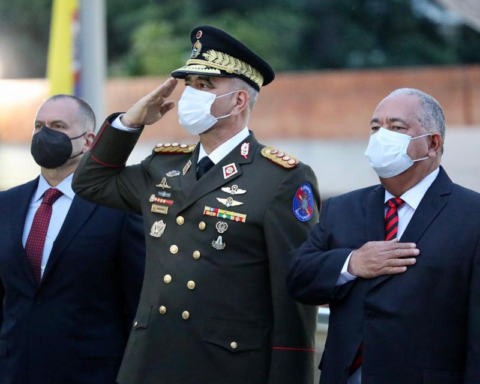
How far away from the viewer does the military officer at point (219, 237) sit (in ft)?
11.1

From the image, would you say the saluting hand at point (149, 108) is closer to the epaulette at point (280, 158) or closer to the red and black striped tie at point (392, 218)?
the epaulette at point (280, 158)

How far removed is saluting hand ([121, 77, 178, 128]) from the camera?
11.9 ft

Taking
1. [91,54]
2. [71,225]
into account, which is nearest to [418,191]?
[71,225]

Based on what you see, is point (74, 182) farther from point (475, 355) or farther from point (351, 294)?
point (475, 355)

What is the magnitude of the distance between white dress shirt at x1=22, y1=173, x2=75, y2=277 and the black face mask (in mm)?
130

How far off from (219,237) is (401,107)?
31.5 inches

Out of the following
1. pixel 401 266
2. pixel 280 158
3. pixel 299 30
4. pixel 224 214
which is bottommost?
pixel 401 266

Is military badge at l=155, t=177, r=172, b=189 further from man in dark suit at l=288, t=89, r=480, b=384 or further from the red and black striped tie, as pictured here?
the red and black striped tie

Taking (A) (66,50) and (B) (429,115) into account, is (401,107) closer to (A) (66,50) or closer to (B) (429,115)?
(B) (429,115)

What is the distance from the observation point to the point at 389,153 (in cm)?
324

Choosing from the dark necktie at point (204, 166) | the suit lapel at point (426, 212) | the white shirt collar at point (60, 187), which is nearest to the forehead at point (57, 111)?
the white shirt collar at point (60, 187)

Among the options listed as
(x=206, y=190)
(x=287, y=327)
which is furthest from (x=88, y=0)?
(x=287, y=327)

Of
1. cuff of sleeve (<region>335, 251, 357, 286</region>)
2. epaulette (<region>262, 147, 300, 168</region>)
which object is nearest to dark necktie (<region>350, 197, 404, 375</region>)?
cuff of sleeve (<region>335, 251, 357, 286</region>)

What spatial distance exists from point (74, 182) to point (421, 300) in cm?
149
